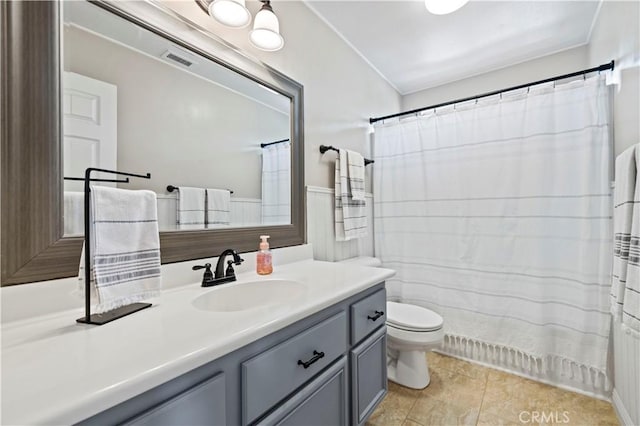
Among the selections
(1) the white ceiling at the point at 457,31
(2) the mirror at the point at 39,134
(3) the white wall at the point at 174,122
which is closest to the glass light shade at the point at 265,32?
(3) the white wall at the point at 174,122

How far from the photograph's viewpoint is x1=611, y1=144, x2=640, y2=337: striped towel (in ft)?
3.43

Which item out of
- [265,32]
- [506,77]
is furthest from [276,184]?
[506,77]

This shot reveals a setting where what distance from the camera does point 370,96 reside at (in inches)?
98.5

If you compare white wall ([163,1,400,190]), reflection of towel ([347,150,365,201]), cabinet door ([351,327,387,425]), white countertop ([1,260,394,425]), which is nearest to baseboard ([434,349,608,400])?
cabinet door ([351,327,387,425])

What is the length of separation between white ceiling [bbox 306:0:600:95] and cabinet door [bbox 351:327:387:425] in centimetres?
196

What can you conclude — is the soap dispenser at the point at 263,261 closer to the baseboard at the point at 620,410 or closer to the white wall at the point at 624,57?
the white wall at the point at 624,57

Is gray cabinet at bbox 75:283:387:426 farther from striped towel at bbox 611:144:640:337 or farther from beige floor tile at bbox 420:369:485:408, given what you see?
striped towel at bbox 611:144:640:337

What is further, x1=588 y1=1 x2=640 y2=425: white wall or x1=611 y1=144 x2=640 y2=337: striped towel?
x1=588 y1=1 x2=640 y2=425: white wall

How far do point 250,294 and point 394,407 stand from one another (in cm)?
115

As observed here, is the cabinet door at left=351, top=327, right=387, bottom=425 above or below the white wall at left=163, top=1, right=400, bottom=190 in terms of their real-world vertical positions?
below

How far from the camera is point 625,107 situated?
1477mm

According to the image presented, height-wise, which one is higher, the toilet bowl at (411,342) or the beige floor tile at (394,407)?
the toilet bowl at (411,342)

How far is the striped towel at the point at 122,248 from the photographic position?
75 cm

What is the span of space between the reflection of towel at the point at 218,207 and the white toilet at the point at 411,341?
3.93ft
